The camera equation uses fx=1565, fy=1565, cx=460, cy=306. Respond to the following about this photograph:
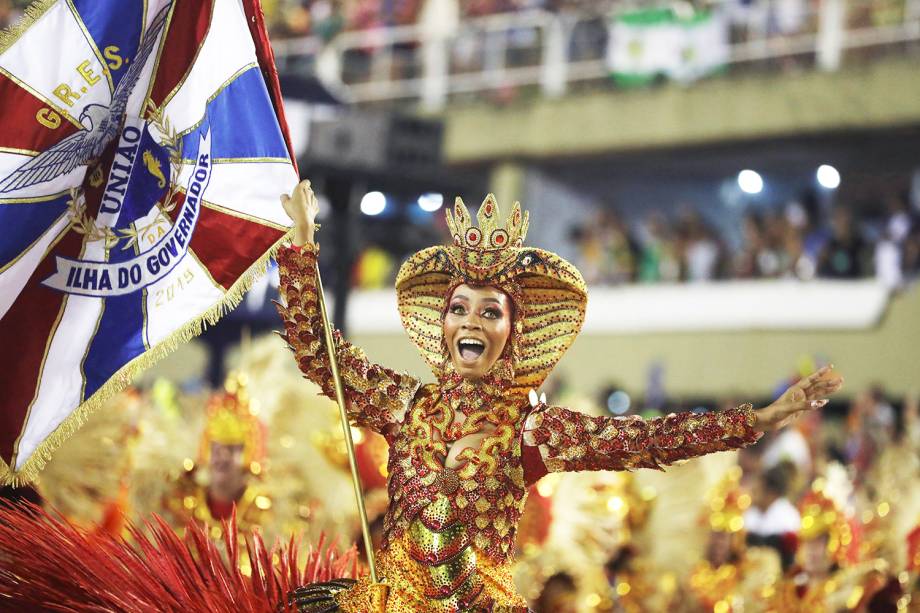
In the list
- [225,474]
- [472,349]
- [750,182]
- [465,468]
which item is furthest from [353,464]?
[750,182]

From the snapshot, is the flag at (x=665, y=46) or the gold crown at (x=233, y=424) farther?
the flag at (x=665, y=46)

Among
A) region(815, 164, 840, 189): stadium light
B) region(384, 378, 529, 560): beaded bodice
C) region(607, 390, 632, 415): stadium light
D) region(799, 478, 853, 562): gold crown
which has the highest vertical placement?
Result: region(815, 164, 840, 189): stadium light

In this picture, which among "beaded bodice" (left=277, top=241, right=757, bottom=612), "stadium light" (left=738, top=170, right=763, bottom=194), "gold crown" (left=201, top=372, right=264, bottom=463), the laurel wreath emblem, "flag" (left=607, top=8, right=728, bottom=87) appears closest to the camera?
"beaded bodice" (left=277, top=241, right=757, bottom=612)

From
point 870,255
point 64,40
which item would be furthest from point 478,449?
point 870,255

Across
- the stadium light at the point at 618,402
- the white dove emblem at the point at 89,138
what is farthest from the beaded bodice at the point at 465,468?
the stadium light at the point at 618,402

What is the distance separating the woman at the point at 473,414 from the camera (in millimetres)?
3793

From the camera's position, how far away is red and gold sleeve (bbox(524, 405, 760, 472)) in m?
3.70

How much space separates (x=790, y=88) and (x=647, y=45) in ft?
4.48

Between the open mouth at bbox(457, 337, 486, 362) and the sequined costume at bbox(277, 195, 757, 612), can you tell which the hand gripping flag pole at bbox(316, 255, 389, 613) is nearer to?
the sequined costume at bbox(277, 195, 757, 612)

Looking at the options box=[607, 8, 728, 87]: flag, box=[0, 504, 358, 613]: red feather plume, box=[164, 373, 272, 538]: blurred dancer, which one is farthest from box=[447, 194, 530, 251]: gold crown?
box=[607, 8, 728, 87]: flag

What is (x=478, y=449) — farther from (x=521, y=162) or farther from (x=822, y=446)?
(x=521, y=162)

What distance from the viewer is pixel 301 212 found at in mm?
4039

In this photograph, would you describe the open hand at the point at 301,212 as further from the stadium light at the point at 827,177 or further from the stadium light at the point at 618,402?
the stadium light at the point at 827,177

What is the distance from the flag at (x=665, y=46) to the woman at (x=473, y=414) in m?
9.86
